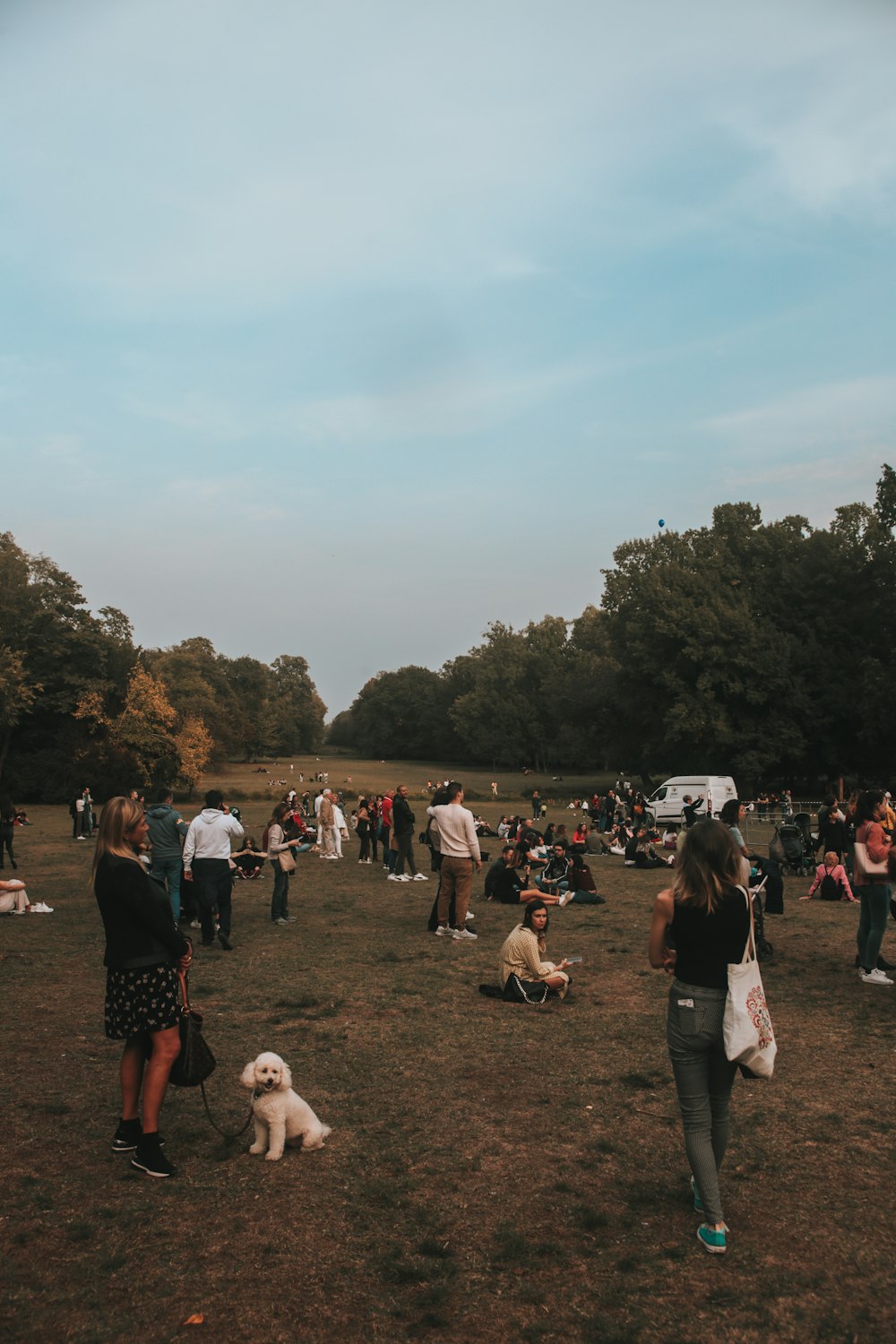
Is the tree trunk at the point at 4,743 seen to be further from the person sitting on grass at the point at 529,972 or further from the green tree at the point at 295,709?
the green tree at the point at 295,709

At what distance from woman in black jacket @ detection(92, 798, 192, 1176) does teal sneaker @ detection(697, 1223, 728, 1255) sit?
2634 millimetres

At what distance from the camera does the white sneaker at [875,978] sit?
9.41 meters

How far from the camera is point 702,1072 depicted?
4.23 meters

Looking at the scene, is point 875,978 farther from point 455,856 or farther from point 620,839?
point 620,839

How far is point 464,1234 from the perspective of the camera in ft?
14.7

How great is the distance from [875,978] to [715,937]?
6296 millimetres

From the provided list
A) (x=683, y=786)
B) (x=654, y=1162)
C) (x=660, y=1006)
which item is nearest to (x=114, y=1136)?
(x=654, y=1162)

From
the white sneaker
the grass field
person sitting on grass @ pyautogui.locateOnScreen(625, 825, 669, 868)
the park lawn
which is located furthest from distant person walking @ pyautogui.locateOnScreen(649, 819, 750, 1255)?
the park lawn

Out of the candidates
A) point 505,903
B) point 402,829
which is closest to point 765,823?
point 402,829

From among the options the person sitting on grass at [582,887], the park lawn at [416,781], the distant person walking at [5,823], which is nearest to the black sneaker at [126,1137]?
the person sitting on grass at [582,887]

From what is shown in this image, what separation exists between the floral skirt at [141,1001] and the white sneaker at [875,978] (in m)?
7.10

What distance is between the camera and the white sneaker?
941cm

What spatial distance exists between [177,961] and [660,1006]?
506cm

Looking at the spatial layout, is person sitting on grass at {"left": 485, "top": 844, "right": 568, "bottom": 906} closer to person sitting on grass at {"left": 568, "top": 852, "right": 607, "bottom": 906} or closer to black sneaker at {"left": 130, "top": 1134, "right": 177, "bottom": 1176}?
person sitting on grass at {"left": 568, "top": 852, "right": 607, "bottom": 906}
